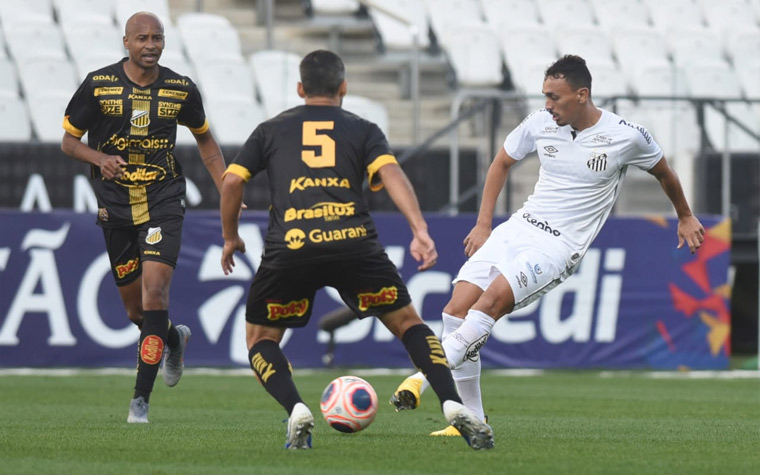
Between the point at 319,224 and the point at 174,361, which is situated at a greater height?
the point at 319,224

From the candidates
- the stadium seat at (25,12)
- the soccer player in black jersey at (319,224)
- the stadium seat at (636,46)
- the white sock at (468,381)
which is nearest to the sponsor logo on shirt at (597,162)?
the white sock at (468,381)

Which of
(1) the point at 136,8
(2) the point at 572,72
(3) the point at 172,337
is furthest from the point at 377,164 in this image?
(1) the point at 136,8

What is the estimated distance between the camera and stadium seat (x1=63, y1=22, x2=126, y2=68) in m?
16.9

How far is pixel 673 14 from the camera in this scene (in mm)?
21406

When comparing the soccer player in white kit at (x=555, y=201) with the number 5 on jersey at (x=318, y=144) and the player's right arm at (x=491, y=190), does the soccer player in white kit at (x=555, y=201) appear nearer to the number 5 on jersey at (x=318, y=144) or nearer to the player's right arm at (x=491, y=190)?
the player's right arm at (x=491, y=190)

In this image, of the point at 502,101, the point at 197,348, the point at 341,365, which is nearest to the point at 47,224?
the point at 197,348

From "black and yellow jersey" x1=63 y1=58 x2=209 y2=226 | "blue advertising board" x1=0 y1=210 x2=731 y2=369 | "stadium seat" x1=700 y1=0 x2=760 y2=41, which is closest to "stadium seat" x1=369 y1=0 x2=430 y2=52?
"stadium seat" x1=700 y1=0 x2=760 y2=41

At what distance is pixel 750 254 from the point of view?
15828mm

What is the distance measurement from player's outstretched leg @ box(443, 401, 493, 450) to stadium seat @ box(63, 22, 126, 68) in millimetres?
11859

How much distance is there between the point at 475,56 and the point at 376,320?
19.4 ft

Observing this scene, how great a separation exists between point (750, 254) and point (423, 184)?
398 cm

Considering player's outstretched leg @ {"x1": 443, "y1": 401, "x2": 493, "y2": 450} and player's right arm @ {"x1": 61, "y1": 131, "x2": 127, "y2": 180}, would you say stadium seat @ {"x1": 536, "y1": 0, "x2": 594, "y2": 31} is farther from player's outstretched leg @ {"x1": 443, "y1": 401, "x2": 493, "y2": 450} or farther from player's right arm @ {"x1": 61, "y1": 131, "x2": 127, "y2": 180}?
player's outstretched leg @ {"x1": 443, "y1": 401, "x2": 493, "y2": 450}

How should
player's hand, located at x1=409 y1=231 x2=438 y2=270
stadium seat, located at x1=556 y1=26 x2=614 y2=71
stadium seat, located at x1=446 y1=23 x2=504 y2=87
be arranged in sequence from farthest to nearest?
stadium seat, located at x1=556 y1=26 x2=614 y2=71, stadium seat, located at x1=446 y1=23 x2=504 y2=87, player's hand, located at x1=409 y1=231 x2=438 y2=270

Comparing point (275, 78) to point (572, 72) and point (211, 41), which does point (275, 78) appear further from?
point (572, 72)
